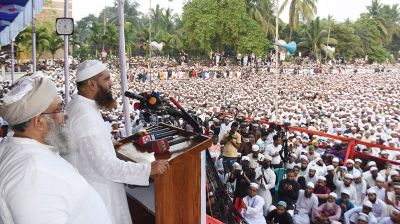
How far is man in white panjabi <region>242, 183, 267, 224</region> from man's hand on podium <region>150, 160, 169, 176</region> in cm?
349

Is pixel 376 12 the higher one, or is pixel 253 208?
pixel 376 12

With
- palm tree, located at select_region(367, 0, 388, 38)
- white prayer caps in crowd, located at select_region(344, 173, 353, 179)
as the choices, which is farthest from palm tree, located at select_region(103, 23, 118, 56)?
palm tree, located at select_region(367, 0, 388, 38)

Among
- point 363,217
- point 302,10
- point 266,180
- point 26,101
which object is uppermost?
point 302,10

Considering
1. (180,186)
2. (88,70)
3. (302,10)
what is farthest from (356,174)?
(302,10)

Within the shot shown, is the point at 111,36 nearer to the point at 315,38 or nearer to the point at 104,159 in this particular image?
the point at 315,38

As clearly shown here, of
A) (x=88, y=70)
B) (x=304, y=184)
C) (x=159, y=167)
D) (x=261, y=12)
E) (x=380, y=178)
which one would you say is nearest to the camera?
(x=159, y=167)

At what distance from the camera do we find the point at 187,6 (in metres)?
28.2

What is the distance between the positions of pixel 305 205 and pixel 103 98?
13.4 ft

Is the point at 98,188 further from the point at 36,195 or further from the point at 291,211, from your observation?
the point at 291,211

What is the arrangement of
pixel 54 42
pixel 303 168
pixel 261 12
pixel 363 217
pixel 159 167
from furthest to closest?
pixel 261 12 < pixel 54 42 < pixel 303 168 < pixel 363 217 < pixel 159 167

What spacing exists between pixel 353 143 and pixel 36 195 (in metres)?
5.75

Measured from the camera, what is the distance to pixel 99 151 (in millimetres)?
1602

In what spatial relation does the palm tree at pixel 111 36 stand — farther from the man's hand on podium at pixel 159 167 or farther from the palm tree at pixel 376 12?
the palm tree at pixel 376 12

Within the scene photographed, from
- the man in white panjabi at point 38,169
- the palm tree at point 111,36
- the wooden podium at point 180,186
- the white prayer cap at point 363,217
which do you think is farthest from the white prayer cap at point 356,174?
the palm tree at point 111,36
